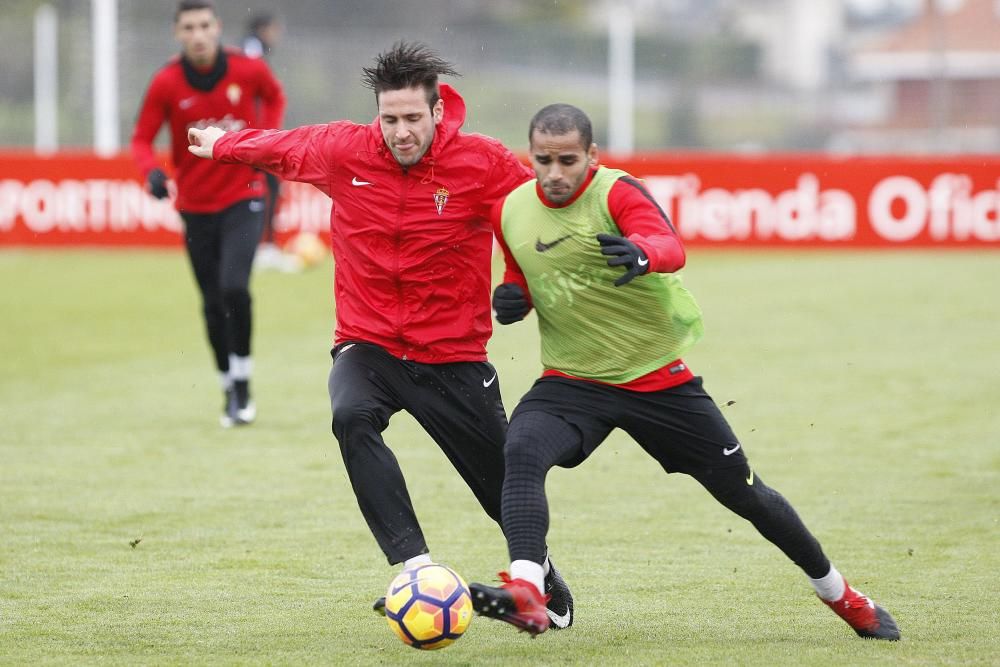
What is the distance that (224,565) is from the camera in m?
6.55

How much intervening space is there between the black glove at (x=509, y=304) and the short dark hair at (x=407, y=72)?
78 centimetres

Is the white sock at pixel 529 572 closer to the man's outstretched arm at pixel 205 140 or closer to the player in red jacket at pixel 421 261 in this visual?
the player in red jacket at pixel 421 261

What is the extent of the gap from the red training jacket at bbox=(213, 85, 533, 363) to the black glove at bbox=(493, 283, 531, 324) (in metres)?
0.43

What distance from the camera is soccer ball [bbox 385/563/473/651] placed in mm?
5008

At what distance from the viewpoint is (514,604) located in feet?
15.9

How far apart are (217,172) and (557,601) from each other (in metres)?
5.03

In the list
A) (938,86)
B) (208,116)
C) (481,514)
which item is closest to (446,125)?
(481,514)

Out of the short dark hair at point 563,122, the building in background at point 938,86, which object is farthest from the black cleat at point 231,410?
the building in background at point 938,86

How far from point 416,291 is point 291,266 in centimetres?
1591

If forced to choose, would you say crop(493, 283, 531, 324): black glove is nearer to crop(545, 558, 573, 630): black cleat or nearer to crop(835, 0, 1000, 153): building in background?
crop(545, 558, 573, 630): black cleat

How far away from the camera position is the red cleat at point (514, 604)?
15.7 feet

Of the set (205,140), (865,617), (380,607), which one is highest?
(205,140)

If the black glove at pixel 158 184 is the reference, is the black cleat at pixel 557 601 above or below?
below

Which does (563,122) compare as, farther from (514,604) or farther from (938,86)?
(938,86)
